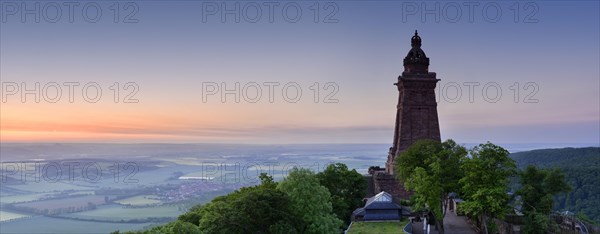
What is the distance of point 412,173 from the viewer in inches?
1613

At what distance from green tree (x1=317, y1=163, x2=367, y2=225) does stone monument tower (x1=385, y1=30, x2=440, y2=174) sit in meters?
9.46

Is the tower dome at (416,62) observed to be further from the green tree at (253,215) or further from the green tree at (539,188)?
the green tree at (253,215)

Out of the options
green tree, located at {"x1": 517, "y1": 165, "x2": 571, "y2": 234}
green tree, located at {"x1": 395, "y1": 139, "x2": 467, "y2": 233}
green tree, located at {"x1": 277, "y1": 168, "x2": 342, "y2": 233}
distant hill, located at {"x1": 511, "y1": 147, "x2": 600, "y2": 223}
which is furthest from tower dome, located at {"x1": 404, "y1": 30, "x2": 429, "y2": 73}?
green tree, located at {"x1": 277, "y1": 168, "x2": 342, "y2": 233}

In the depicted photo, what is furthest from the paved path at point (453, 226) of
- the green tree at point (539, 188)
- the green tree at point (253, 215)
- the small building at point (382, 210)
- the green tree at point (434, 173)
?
the green tree at point (253, 215)

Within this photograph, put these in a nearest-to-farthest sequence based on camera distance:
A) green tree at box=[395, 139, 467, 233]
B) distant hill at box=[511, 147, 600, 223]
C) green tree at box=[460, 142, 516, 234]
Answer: green tree at box=[460, 142, 516, 234] < green tree at box=[395, 139, 467, 233] < distant hill at box=[511, 147, 600, 223]

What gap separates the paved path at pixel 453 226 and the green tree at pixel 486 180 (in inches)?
101

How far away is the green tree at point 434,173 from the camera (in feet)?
117

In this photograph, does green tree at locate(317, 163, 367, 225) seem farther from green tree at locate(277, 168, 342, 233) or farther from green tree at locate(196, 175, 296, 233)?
green tree at locate(196, 175, 296, 233)

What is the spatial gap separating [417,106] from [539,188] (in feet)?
62.8

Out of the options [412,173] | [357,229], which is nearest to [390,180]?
[412,173]

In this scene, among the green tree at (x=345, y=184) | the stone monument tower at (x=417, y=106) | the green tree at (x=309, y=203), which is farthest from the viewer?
the stone monument tower at (x=417, y=106)

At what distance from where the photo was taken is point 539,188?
39.3 meters

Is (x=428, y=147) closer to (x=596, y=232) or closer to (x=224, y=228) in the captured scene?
(x=596, y=232)

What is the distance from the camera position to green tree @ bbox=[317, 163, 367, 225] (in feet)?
151
